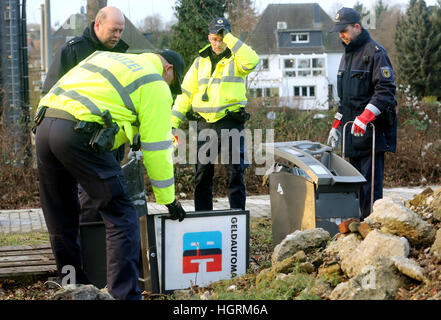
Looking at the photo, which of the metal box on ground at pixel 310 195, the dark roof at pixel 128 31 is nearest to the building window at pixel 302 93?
the dark roof at pixel 128 31

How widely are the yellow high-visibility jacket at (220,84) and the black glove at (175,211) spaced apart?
2150 mm

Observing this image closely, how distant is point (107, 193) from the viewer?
4457 mm

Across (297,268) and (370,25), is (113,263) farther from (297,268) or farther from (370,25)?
(370,25)

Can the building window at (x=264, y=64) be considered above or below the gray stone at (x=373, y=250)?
above

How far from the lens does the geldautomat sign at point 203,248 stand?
16.8ft

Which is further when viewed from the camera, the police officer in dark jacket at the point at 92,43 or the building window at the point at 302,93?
the building window at the point at 302,93

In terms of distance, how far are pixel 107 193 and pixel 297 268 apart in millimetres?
1461

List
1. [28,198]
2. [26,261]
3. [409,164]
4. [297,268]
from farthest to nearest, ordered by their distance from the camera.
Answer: [409,164], [28,198], [26,261], [297,268]

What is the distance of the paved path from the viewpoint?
843 centimetres

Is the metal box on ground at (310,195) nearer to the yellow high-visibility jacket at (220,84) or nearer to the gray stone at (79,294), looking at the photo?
the yellow high-visibility jacket at (220,84)

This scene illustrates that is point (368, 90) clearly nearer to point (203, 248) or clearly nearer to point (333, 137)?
point (333, 137)

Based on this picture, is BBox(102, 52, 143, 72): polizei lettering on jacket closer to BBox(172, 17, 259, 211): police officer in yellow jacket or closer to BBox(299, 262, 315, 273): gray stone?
BBox(299, 262, 315, 273): gray stone

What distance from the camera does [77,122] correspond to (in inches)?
174
